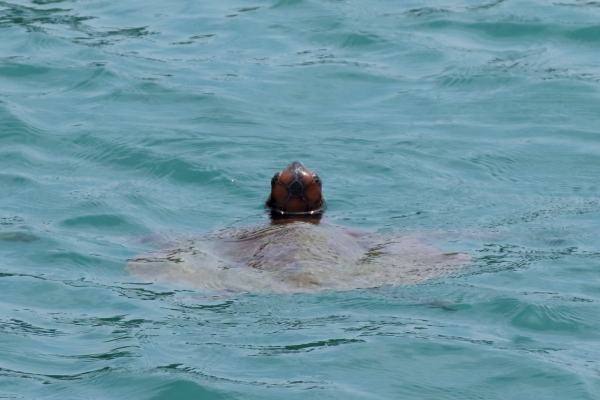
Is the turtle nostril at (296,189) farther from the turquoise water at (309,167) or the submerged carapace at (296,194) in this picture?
the turquoise water at (309,167)

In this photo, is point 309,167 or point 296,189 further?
point 309,167

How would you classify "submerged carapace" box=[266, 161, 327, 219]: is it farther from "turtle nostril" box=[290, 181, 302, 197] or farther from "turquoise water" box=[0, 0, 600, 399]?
"turquoise water" box=[0, 0, 600, 399]

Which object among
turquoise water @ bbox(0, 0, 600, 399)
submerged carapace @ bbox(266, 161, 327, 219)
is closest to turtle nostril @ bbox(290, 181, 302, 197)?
submerged carapace @ bbox(266, 161, 327, 219)

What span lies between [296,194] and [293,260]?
203cm

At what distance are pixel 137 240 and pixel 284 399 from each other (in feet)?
11.1

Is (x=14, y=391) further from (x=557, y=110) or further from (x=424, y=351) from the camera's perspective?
(x=557, y=110)

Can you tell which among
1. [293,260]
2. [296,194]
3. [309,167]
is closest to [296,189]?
[296,194]

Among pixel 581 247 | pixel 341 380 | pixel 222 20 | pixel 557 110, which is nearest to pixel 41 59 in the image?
pixel 222 20

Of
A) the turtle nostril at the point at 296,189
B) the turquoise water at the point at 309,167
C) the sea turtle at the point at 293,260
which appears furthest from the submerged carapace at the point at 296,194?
the sea turtle at the point at 293,260

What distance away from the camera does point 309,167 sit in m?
11.0

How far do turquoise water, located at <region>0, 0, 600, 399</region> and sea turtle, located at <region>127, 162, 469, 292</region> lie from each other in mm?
217

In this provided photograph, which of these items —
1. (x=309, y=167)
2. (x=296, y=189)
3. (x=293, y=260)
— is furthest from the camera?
(x=309, y=167)

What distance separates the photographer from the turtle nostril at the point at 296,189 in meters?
9.86

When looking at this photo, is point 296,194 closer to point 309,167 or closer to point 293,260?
point 309,167
